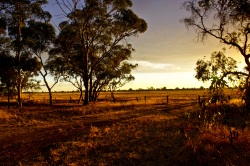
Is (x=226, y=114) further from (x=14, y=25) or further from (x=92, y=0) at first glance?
(x=14, y=25)

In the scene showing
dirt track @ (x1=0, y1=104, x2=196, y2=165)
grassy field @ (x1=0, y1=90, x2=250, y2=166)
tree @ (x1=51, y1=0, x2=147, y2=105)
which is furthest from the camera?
tree @ (x1=51, y1=0, x2=147, y2=105)

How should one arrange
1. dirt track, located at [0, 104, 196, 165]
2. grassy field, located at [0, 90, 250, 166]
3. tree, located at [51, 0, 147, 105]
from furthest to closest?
tree, located at [51, 0, 147, 105] → dirt track, located at [0, 104, 196, 165] → grassy field, located at [0, 90, 250, 166]

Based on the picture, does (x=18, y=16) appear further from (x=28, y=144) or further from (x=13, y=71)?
(x=28, y=144)

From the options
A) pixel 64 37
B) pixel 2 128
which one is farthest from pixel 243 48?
pixel 64 37

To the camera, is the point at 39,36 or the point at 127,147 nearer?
the point at 127,147

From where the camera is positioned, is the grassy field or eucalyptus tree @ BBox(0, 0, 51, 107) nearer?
the grassy field

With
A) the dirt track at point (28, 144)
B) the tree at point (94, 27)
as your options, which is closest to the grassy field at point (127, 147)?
the dirt track at point (28, 144)

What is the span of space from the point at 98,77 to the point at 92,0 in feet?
53.2

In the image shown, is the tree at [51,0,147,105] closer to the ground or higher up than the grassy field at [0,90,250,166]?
higher up

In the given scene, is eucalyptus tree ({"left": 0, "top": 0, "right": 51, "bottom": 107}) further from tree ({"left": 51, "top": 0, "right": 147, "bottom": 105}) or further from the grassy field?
the grassy field

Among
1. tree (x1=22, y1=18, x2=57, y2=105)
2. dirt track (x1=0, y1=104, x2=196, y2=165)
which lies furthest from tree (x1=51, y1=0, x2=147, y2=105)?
dirt track (x1=0, y1=104, x2=196, y2=165)

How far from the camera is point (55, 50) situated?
40.2 m

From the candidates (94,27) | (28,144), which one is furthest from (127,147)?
(94,27)

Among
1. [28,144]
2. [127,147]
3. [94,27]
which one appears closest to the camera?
[127,147]
